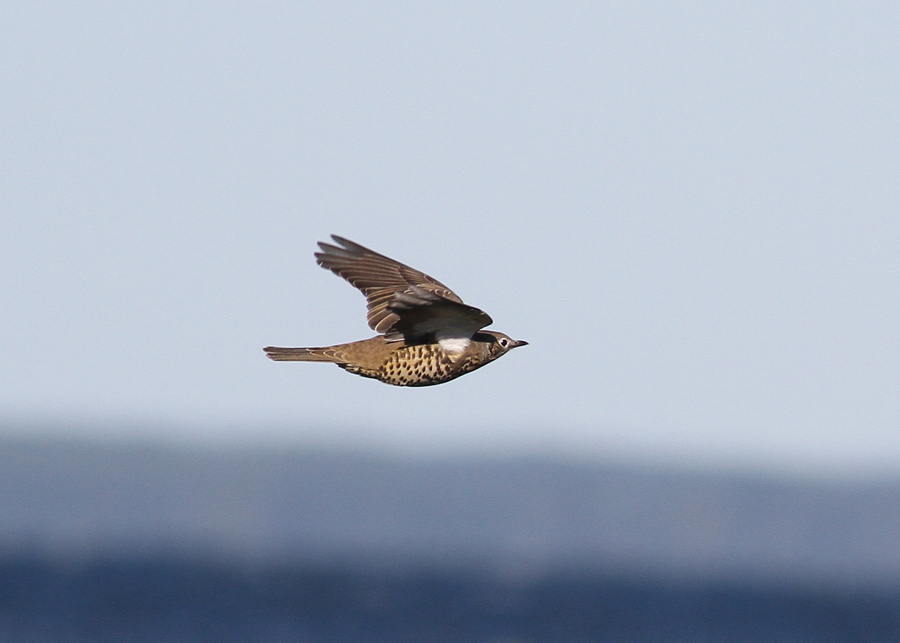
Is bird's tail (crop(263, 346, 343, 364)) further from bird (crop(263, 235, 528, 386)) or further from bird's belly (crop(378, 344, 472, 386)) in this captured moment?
bird's belly (crop(378, 344, 472, 386))

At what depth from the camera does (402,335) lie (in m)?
31.8

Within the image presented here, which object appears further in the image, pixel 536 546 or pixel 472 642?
pixel 536 546

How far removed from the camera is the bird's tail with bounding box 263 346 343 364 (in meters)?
32.2

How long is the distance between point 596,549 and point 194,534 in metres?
30.1

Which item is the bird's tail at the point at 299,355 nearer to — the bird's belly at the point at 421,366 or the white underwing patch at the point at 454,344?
the bird's belly at the point at 421,366

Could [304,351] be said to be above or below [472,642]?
above

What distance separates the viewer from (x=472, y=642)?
79.3 metres

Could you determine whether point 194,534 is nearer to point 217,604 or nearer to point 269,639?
point 217,604

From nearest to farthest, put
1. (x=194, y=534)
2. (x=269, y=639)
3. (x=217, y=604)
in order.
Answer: (x=269, y=639)
(x=217, y=604)
(x=194, y=534)

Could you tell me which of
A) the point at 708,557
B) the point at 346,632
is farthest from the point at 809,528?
the point at 346,632

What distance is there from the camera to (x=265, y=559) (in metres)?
119

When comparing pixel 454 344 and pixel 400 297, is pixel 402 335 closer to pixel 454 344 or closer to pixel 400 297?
pixel 454 344

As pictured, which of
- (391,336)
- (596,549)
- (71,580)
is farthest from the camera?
(596,549)

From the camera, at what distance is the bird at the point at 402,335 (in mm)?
31391
